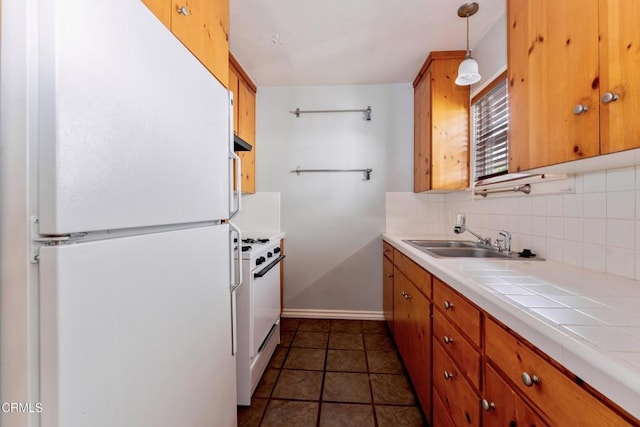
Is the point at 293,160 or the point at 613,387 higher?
the point at 293,160

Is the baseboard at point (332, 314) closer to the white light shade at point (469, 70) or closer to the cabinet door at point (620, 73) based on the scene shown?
the white light shade at point (469, 70)

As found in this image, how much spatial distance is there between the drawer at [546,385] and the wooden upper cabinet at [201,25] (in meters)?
1.45

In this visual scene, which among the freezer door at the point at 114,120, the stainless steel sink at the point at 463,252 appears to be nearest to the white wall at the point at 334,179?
the stainless steel sink at the point at 463,252

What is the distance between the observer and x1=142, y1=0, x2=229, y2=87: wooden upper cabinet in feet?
3.10

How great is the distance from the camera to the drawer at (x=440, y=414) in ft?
3.80

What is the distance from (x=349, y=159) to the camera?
9.45 ft

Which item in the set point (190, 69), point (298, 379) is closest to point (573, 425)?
point (190, 69)

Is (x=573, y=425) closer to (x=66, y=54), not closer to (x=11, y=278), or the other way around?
(x=11, y=278)

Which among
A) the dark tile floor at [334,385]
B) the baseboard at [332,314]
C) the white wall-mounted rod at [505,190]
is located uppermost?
the white wall-mounted rod at [505,190]

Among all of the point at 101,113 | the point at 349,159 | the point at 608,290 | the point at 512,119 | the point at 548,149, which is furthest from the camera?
the point at 349,159

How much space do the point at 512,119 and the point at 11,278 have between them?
166cm

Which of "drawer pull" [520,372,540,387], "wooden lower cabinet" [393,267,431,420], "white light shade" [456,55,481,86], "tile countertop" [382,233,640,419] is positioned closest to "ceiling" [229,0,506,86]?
"white light shade" [456,55,481,86]

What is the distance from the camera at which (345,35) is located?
2066mm

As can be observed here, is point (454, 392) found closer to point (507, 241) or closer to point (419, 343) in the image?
point (419, 343)
